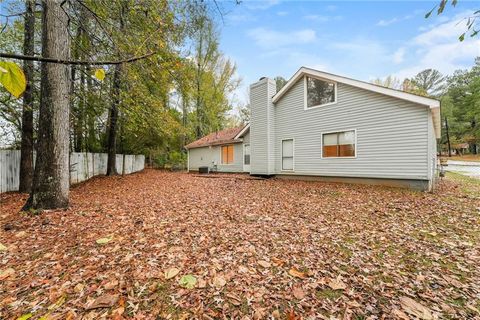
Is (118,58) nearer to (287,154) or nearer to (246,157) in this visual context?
(287,154)

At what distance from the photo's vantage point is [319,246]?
134 inches

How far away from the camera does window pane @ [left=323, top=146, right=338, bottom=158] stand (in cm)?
1012

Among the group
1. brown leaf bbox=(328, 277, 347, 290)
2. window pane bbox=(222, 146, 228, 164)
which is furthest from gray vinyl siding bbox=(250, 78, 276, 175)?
brown leaf bbox=(328, 277, 347, 290)

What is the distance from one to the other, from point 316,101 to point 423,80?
1704 inches

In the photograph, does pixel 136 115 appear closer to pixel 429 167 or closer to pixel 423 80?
pixel 429 167

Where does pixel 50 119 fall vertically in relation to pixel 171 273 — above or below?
above

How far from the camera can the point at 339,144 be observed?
1002 centimetres

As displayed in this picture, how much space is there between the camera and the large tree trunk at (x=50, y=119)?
440cm

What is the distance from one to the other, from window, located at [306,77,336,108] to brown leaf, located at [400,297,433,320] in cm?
928

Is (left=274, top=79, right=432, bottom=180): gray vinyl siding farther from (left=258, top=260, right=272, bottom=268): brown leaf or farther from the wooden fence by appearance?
the wooden fence

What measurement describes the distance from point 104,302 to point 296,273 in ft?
6.72

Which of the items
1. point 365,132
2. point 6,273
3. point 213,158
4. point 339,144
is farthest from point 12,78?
point 213,158

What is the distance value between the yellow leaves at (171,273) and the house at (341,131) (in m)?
8.95

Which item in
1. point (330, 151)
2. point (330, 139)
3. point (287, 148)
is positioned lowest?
point (330, 151)
